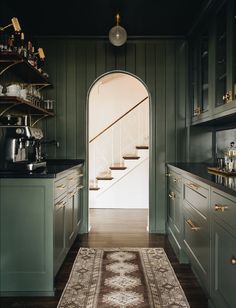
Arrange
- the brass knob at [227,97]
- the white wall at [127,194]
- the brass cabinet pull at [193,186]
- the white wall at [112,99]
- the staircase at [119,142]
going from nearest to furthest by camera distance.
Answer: the brass cabinet pull at [193,186] → the brass knob at [227,97] → the white wall at [127,194] → the staircase at [119,142] → the white wall at [112,99]

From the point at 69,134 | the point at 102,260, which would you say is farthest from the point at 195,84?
the point at 102,260

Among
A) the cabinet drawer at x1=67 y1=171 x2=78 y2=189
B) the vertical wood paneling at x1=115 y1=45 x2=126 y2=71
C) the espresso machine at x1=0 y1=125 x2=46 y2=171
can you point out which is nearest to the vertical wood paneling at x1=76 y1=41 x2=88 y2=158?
the vertical wood paneling at x1=115 y1=45 x2=126 y2=71

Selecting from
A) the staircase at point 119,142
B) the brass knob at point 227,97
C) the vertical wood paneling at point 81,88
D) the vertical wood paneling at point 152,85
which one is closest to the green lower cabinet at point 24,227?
the brass knob at point 227,97

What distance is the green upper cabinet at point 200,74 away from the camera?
3.36 metres

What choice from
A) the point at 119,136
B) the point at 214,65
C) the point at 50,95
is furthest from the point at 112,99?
the point at 214,65

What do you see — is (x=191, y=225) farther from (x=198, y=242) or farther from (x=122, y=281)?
(x=122, y=281)

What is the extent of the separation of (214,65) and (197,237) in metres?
1.60

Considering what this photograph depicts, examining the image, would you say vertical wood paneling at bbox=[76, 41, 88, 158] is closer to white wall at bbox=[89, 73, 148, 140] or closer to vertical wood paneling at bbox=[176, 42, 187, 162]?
vertical wood paneling at bbox=[176, 42, 187, 162]

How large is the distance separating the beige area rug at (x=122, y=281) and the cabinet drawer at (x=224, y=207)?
828 millimetres

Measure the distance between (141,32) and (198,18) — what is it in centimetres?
84

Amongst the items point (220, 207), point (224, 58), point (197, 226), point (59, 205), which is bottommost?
point (197, 226)

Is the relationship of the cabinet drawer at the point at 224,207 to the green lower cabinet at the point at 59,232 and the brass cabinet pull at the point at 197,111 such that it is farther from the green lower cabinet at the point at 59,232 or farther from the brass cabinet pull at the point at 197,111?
the brass cabinet pull at the point at 197,111

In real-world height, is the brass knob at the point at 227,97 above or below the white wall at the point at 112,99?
below

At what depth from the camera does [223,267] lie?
1817 millimetres
